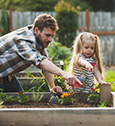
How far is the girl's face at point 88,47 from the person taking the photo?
3.98 meters

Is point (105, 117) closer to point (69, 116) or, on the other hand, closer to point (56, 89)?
point (69, 116)

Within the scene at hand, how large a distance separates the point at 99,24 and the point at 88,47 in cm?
868

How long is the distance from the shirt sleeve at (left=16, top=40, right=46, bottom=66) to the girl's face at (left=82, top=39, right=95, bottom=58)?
1179mm

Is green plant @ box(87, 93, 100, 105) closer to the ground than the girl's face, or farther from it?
closer to the ground

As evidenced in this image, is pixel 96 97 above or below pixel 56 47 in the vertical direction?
above

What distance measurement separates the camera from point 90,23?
12.4m

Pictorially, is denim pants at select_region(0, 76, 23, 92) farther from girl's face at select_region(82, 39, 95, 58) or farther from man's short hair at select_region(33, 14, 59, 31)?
girl's face at select_region(82, 39, 95, 58)

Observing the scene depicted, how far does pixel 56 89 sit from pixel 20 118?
1017 mm

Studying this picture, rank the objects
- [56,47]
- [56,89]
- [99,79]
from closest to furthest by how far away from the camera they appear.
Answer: [56,89], [99,79], [56,47]

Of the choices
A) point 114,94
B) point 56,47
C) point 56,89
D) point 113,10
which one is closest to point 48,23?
point 56,89

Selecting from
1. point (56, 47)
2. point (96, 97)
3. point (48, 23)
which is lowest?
point (56, 47)

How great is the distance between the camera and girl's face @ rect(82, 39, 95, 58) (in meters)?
3.98

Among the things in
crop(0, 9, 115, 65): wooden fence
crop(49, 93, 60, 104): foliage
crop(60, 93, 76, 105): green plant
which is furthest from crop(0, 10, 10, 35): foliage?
crop(60, 93, 76, 105): green plant

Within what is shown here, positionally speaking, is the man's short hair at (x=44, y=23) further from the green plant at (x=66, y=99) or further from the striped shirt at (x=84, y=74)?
the striped shirt at (x=84, y=74)
